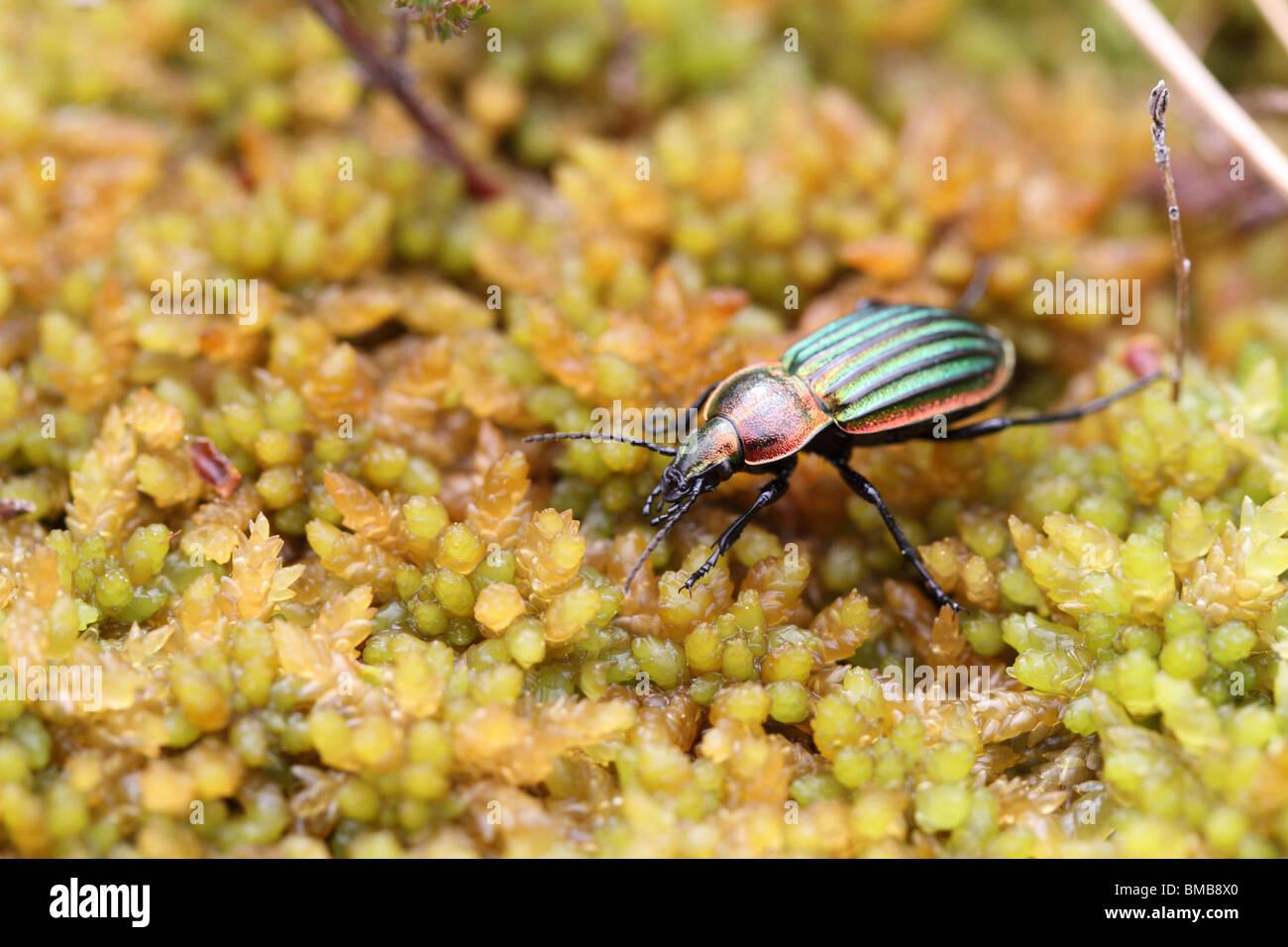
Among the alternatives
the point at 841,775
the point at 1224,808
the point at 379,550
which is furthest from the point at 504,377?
the point at 1224,808

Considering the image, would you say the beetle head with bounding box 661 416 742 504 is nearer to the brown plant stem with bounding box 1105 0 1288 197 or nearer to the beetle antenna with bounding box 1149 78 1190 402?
the beetle antenna with bounding box 1149 78 1190 402

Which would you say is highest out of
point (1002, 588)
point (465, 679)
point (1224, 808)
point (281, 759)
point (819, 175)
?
point (819, 175)

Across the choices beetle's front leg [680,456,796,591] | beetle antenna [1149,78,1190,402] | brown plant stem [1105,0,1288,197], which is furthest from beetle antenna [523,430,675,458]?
brown plant stem [1105,0,1288,197]

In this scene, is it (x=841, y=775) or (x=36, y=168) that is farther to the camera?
(x=36, y=168)

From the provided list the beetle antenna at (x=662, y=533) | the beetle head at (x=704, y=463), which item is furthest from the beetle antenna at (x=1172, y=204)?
the beetle antenna at (x=662, y=533)
